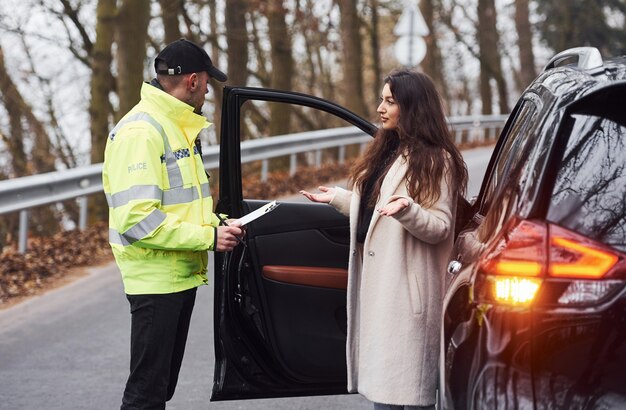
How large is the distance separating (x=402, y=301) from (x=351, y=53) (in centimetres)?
1878

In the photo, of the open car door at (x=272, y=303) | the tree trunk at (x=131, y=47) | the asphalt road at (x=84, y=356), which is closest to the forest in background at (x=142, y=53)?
the tree trunk at (x=131, y=47)

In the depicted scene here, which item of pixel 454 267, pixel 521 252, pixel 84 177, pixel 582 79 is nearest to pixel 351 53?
pixel 84 177

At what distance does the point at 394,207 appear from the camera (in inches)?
153

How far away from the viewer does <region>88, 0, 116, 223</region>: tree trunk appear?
14.9 m

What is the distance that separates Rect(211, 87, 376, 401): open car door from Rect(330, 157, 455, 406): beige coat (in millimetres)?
546

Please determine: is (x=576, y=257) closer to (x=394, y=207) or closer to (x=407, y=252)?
(x=394, y=207)

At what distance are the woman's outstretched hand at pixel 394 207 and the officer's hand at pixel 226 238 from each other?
0.71 metres

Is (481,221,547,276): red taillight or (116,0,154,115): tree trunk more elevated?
(116,0,154,115): tree trunk

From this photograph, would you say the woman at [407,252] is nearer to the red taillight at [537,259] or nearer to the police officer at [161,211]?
the police officer at [161,211]

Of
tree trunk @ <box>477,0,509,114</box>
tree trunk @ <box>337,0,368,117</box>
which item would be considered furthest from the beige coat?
tree trunk @ <box>477,0,509,114</box>

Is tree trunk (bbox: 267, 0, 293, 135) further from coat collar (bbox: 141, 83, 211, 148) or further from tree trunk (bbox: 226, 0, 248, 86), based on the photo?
coat collar (bbox: 141, 83, 211, 148)

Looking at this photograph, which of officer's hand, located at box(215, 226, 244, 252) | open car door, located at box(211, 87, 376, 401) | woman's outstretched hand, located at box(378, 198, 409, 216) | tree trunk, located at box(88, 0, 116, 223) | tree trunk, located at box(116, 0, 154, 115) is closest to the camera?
woman's outstretched hand, located at box(378, 198, 409, 216)

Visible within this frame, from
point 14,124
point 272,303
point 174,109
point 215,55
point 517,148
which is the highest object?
point 215,55

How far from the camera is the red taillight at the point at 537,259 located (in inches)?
115
